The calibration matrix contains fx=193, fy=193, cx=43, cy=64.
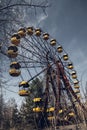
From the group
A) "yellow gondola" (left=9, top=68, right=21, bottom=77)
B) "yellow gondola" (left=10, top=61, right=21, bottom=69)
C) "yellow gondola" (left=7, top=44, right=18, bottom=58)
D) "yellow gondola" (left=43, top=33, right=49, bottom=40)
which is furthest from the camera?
"yellow gondola" (left=43, top=33, right=49, bottom=40)

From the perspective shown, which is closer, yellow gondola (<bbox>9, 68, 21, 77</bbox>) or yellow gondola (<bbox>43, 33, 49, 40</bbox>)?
yellow gondola (<bbox>9, 68, 21, 77</bbox>)

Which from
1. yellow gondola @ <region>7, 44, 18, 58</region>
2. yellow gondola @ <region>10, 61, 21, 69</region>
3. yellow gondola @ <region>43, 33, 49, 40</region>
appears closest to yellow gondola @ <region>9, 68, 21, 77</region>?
yellow gondola @ <region>10, 61, 21, 69</region>

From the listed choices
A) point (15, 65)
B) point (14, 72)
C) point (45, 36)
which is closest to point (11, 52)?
point (15, 65)

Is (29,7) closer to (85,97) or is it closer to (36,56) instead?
(85,97)

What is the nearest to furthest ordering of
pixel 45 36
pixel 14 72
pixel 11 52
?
pixel 11 52
pixel 14 72
pixel 45 36

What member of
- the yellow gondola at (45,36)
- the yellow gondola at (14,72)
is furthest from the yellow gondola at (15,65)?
the yellow gondola at (45,36)

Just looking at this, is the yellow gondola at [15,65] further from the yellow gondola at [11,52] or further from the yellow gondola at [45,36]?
the yellow gondola at [45,36]

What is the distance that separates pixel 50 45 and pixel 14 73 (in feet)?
15.8

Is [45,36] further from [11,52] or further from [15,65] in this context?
[11,52]

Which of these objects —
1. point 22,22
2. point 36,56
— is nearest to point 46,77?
point 36,56

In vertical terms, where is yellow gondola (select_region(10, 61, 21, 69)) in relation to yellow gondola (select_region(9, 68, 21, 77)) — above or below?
above

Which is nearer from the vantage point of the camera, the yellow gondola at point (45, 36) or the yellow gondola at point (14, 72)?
the yellow gondola at point (14, 72)

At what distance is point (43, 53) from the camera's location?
13156mm

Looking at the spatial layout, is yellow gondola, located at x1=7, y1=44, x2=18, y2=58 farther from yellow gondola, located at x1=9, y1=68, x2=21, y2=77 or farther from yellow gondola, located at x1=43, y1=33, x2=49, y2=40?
yellow gondola, located at x1=43, y1=33, x2=49, y2=40
